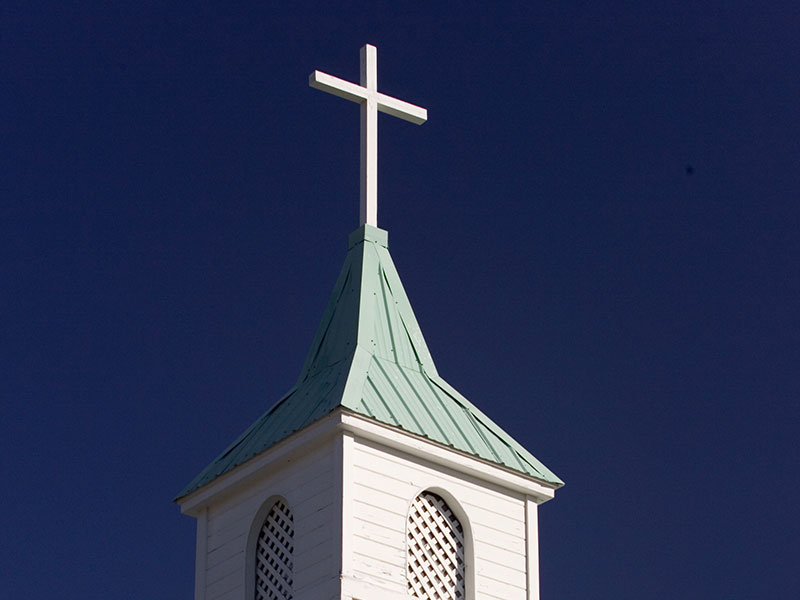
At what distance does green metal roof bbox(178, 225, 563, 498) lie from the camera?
2280cm

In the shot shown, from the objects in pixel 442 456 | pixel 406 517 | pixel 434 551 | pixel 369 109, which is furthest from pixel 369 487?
pixel 369 109

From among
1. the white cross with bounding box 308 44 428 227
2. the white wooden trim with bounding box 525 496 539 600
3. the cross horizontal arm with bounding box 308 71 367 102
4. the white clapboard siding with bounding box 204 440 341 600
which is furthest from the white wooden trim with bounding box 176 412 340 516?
the cross horizontal arm with bounding box 308 71 367 102

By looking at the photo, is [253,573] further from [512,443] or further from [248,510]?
[512,443]

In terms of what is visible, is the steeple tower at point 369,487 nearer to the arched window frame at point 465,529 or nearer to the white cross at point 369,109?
the arched window frame at point 465,529

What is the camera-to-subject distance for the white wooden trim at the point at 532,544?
76.1ft

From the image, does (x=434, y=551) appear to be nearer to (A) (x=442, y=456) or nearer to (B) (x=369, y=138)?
(A) (x=442, y=456)

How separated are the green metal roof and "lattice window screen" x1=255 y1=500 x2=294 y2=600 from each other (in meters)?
0.75

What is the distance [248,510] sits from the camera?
23.3 metres

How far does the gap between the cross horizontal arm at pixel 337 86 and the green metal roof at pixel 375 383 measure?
1865 mm

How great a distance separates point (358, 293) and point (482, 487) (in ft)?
8.87

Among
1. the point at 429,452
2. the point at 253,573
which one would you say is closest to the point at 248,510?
the point at 253,573

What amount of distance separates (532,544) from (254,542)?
3094 millimetres

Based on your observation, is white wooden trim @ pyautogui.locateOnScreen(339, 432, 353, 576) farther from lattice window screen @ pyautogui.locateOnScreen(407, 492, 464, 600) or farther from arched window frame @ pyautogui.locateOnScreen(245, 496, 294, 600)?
arched window frame @ pyautogui.locateOnScreen(245, 496, 294, 600)

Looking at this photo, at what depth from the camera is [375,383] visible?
2300 cm
